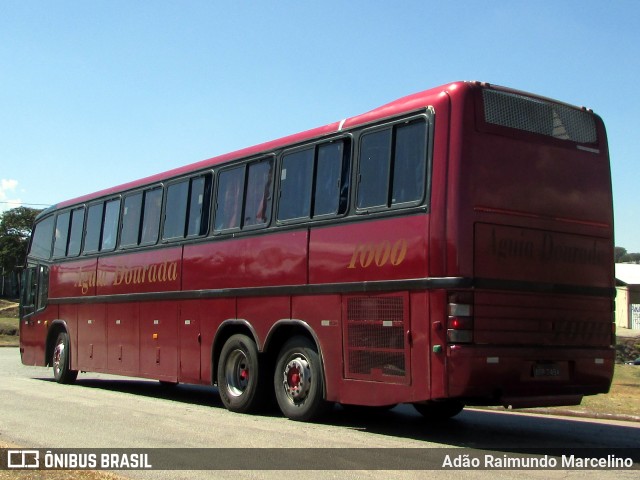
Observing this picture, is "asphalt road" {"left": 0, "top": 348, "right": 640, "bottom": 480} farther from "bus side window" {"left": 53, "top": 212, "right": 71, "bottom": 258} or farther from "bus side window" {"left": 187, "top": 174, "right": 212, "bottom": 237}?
"bus side window" {"left": 53, "top": 212, "right": 71, "bottom": 258}

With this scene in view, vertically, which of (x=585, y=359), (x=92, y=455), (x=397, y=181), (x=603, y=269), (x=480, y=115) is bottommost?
(x=92, y=455)

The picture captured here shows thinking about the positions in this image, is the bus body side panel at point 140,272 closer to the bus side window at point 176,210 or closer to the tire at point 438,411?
the bus side window at point 176,210

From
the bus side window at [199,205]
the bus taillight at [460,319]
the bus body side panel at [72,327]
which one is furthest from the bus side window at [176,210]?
the bus taillight at [460,319]

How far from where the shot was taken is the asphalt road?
8.02 m

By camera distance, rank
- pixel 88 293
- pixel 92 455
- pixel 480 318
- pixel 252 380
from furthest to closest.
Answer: pixel 88 293, pixel 252 380, pixel 480 318, pixel 92 455

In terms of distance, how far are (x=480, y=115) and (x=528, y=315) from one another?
89.7 inches

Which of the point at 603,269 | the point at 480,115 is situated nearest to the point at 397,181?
the point at 480,115

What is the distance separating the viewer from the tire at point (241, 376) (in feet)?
39.7

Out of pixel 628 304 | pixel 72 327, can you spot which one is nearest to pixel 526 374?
pixel 72 327

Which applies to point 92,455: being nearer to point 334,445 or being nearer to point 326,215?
point 334,445

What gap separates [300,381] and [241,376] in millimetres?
1638

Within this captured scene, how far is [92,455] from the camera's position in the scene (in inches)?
331

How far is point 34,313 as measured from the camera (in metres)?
20.0

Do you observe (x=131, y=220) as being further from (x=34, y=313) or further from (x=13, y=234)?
(x=13, y=234)
